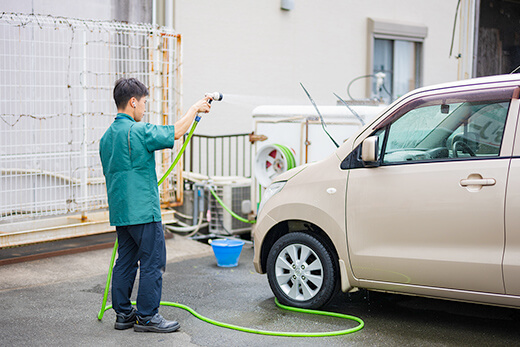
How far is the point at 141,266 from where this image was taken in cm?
498

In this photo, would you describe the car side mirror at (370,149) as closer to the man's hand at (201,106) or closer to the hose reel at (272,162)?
the man's hand at (201,106)

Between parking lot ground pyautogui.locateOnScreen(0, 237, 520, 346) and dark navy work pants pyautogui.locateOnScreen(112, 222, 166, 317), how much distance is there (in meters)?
0.23

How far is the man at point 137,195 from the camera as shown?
15.9ft

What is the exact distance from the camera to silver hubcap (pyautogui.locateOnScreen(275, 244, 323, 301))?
5.48 metres

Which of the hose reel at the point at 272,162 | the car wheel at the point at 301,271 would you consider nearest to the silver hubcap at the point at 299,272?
the car wheel at the point at 301,271

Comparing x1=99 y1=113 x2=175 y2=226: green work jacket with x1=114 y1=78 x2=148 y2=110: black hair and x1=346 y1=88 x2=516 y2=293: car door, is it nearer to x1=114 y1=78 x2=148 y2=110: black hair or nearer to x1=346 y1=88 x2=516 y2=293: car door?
x1=114 y1=78 x2=148 y2=110: black hair

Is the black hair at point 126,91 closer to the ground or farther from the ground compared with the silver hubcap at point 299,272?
farther from the ground

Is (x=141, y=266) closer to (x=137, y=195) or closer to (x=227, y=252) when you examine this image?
(x=137, y=195)

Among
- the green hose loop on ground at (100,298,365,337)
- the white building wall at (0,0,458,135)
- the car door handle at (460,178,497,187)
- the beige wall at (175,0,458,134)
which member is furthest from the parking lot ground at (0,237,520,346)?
the beige wall at (175,0,458,134)

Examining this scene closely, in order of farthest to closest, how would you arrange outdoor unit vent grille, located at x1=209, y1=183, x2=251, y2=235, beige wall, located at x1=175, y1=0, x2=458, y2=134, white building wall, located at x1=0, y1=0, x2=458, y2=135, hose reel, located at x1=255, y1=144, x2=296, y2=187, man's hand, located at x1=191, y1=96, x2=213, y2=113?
1. beige wall, located at x1=175, y1=0, x2=458, y2=134
2. white building wall, located at x1=0, y1=0, x2=458, y2=135
3. outdoor unit vent grille, located at x1=209, y1=183, x2=251, y2=235
4. hose reel, located at x1=255, y1=144, x2=296, y2=187
5. man's hand, located at x1=191, y1=96, x2=213, y2=113

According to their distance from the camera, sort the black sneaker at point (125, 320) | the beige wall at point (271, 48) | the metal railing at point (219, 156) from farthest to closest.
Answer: the beige wall at point (271, 48) < the metal railing at point (219, 156) < the black sneaker at point (125, 320)

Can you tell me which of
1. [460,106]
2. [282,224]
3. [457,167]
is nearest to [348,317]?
[282,224]

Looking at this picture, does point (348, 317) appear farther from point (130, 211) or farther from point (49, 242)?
point (49, 242)

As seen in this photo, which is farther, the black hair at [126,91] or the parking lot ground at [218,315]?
the black hair at [126,91]
